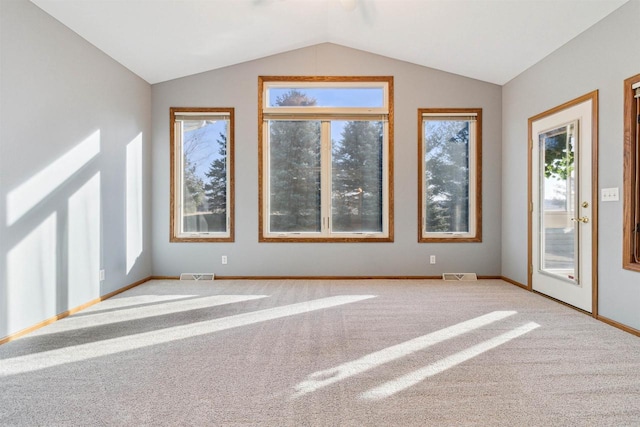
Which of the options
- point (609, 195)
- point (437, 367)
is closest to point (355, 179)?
point (609, 195)

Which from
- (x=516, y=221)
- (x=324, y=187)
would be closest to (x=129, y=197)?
(x=324, y=187)

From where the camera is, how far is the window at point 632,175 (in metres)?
2.90

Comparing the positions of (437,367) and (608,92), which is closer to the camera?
(437,367)

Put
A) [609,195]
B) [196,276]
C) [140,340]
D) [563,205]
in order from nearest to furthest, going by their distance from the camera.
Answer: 1. [140,340]
2. [609,195]
3. [563,205]
4. [196,276]

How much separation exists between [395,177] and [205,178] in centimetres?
272

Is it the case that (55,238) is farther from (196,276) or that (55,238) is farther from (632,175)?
(632,175)

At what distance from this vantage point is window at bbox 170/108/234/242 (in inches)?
201

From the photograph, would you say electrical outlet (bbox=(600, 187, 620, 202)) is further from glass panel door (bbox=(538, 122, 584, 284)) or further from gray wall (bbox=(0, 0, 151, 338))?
gray wall (bbox=(0, 0, 151, 338))

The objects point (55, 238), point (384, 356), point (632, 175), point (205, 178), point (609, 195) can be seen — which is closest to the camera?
point (384, 356)

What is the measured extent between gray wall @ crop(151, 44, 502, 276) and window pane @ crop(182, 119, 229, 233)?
0.24m

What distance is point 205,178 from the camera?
513 cm

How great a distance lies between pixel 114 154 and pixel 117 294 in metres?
1.66

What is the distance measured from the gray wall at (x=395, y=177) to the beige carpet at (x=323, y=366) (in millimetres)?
1291

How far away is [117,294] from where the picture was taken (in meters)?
4.23
